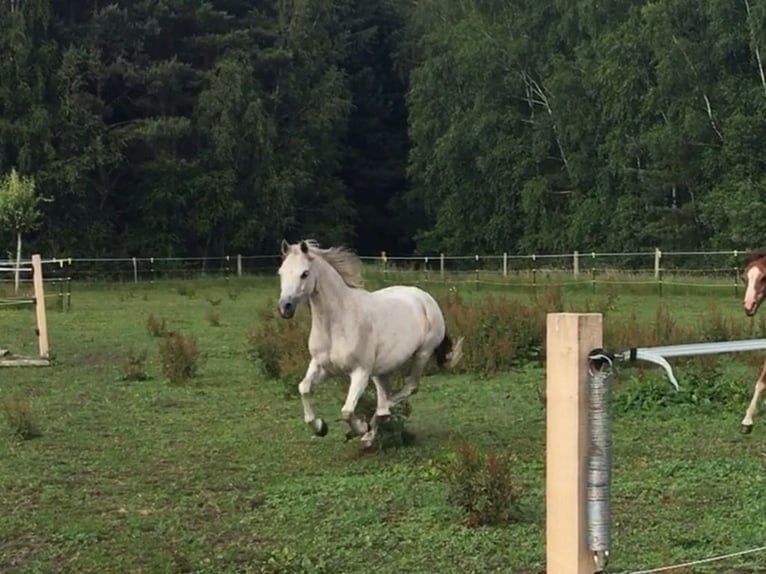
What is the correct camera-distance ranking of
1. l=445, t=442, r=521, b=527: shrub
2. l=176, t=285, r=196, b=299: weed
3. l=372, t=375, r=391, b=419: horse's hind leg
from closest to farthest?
l=445, t=442, r=521, b=527: shrub → l=372, t=375, r=391, b=419: horse's hind leg → l=176, t=285, r=196, b=299: weed

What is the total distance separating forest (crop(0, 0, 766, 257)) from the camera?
34.4 m

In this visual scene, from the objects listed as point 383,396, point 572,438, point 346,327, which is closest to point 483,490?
point 346,327

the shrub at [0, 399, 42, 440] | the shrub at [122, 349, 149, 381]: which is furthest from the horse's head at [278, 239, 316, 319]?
the shrub at [122, 349, 149, 381]

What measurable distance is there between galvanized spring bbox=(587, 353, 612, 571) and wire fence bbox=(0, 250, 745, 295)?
20.2 meters

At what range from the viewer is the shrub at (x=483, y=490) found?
5.39 meters

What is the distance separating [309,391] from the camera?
287 inches

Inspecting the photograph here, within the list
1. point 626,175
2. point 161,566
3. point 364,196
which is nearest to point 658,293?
point 626,175

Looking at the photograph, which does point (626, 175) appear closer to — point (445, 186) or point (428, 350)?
point (445, 186)

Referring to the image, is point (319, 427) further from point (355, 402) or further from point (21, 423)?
point (21, 423)

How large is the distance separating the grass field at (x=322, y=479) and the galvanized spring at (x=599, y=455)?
228 centimetres

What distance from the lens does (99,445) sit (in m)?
7.88

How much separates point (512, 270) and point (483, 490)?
3032cm

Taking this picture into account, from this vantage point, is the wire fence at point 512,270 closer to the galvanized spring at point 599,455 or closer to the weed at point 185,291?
the weed at point 185,291

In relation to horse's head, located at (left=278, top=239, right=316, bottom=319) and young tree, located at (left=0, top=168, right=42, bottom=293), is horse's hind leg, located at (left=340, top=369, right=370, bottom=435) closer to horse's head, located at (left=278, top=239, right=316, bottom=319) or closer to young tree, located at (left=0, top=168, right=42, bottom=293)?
horse's head, located at (left=278, top=239, right=316, bottom=319)
